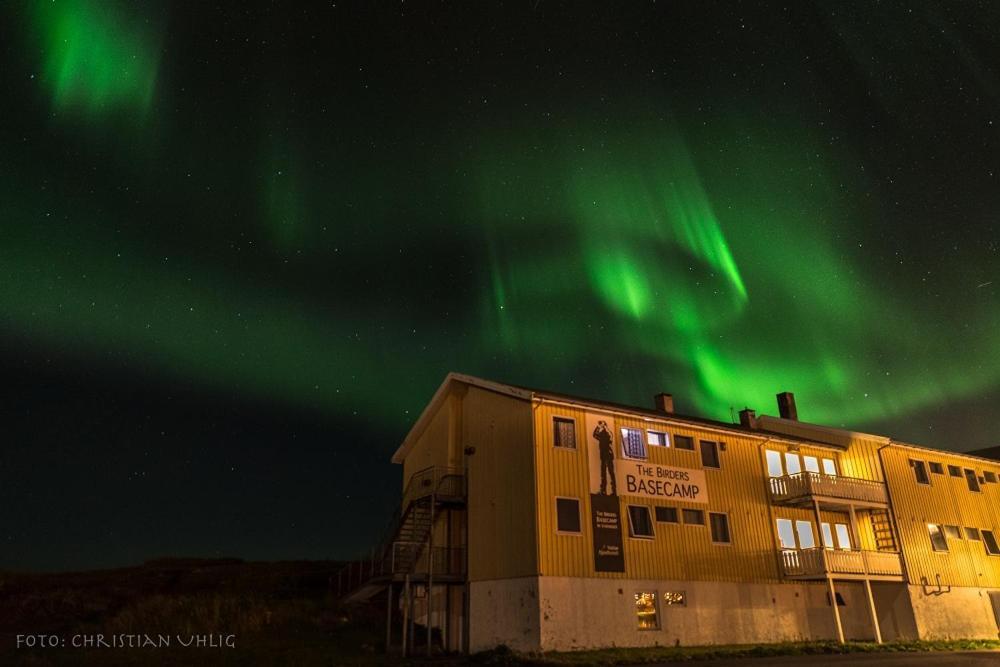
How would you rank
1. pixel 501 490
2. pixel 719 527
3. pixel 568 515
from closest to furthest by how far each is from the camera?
pixel 568 515 < pixel 501 490 < pixel 719 527

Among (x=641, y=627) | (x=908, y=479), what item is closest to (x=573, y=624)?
(x=641, y=627)

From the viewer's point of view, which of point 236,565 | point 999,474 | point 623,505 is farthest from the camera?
point 236,565

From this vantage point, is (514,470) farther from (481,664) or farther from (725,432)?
(725,432)

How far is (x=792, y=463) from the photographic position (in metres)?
33.3

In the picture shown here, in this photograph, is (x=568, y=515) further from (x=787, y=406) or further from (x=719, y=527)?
(x=787, y=406)

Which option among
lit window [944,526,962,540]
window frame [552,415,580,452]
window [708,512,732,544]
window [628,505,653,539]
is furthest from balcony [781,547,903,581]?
window frame [552,415,580,452]

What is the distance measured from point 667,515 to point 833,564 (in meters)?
7.69

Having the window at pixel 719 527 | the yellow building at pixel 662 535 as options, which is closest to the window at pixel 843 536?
the yellow building at pixel 662 535

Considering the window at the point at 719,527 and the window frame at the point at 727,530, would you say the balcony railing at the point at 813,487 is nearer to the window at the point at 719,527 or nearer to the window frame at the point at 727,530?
the window frame at the point at 727,530

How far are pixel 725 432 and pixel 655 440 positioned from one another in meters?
3.88

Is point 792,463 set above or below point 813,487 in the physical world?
above

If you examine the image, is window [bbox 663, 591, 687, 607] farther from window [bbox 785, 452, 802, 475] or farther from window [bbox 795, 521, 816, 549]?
window [bbox 785, 452, 802, 475]

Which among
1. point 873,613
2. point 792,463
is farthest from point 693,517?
point 873,613

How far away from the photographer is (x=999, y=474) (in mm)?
39656
